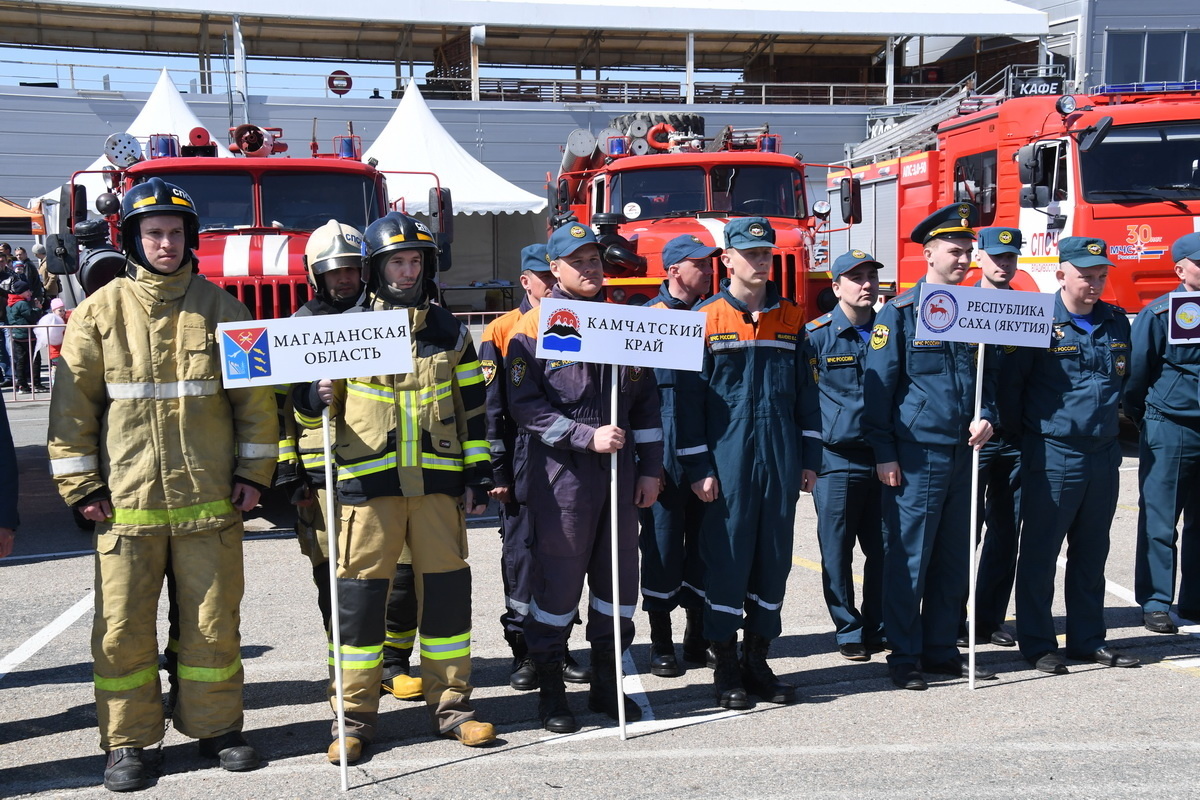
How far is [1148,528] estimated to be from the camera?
19.6 ft

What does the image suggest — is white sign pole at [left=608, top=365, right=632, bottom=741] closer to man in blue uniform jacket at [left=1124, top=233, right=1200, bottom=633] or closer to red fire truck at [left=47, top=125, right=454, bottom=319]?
man in blue uniform jacket at [left=1124, top=233, right=1200, bottom=633]

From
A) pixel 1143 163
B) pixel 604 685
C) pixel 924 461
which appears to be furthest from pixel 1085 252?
pixel 1143 163

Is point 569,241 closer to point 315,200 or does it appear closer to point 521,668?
point 521,668

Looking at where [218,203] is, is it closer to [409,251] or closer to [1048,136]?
[409,251]

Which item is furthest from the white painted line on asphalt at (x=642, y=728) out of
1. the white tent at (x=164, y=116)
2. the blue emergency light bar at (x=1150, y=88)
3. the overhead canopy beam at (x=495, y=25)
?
the overhead canopy beam at (x=495, y=25)

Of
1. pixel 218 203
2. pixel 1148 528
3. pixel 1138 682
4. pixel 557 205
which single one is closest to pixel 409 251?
pixel 1138 682

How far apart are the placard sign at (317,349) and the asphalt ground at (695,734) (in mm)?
1175

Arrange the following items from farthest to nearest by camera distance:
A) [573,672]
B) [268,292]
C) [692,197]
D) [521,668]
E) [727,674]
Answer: [692,197] → [268,292] → [573,672] → [521,668] → [727,674]

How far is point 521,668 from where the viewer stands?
523 centimetres

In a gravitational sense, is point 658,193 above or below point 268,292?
above

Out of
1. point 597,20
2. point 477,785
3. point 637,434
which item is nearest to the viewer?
point 477,785

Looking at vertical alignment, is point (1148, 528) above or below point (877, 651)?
above

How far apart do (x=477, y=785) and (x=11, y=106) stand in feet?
89.5

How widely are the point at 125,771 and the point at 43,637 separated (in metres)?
2.26
